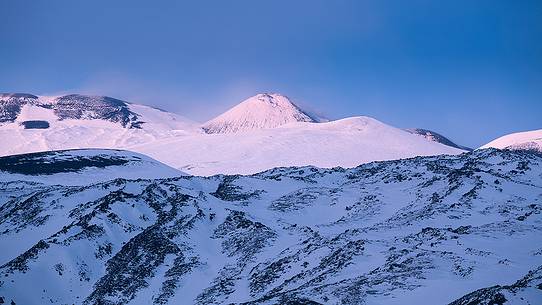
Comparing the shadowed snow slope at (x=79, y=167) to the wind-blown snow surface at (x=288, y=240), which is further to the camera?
the shadowed snow slope at (x=79, y=167)

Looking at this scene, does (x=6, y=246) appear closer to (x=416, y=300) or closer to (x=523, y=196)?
(x=416, y=300)

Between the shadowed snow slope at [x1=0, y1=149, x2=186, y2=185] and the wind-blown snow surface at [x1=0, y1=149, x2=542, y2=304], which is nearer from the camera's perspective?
the wind-blown snow surface at [x1=0, y1=149, x2=542, y2=304]

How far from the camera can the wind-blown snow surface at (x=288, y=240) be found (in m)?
36.8

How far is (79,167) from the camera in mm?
133375

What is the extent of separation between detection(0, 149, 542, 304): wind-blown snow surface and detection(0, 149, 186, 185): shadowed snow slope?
3358 cm

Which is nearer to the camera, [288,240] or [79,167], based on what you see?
[288,240]

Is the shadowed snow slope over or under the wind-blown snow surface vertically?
over

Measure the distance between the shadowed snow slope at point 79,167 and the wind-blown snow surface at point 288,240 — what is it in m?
33.6

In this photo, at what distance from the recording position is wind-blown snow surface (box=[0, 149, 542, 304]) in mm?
36844

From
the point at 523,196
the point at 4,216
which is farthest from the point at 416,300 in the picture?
the point at 4,216

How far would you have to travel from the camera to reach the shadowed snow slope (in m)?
121

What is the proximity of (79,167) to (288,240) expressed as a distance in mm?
92087

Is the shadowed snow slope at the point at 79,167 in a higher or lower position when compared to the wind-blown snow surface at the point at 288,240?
higher

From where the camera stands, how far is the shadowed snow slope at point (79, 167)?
12125cm
